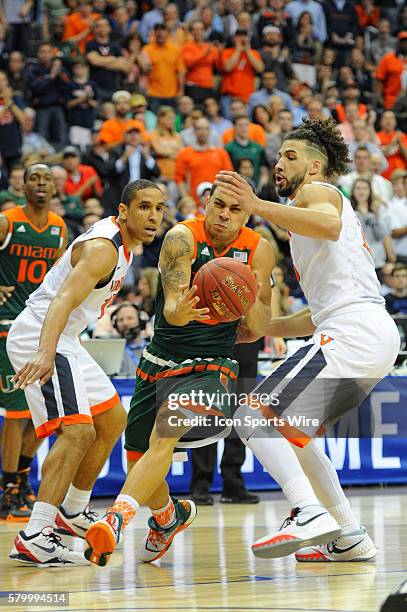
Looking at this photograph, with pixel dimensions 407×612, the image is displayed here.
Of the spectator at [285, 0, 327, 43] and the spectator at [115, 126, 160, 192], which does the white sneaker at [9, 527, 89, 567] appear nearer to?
the spectator at [115, 126, 160, 192]

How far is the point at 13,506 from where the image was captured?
838 centimetres

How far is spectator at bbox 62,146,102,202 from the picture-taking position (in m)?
13.2

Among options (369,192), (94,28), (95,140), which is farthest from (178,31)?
(369,192)

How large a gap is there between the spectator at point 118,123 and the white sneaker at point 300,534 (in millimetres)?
9255

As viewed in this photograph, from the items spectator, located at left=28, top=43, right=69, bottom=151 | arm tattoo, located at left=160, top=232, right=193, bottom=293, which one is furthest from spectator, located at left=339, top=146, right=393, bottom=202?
arm tattoo, located at left=160, top=232, right=193, bottom=293

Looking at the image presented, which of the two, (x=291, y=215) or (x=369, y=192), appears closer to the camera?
(x=291, y=215)

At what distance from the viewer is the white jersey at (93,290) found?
6191mm

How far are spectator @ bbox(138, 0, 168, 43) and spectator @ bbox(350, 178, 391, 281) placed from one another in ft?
17.5

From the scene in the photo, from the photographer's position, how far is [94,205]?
1247 cm

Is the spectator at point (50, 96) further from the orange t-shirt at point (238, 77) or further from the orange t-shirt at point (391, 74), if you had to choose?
the orange t-shirt at point (391, 74)

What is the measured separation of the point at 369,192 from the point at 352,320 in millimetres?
7525

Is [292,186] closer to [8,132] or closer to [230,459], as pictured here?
[230,459]

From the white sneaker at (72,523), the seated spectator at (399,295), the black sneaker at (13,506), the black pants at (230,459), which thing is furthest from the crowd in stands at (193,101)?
the white sneaker at (72,523)

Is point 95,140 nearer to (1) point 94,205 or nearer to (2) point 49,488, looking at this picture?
(1) point 94,205
